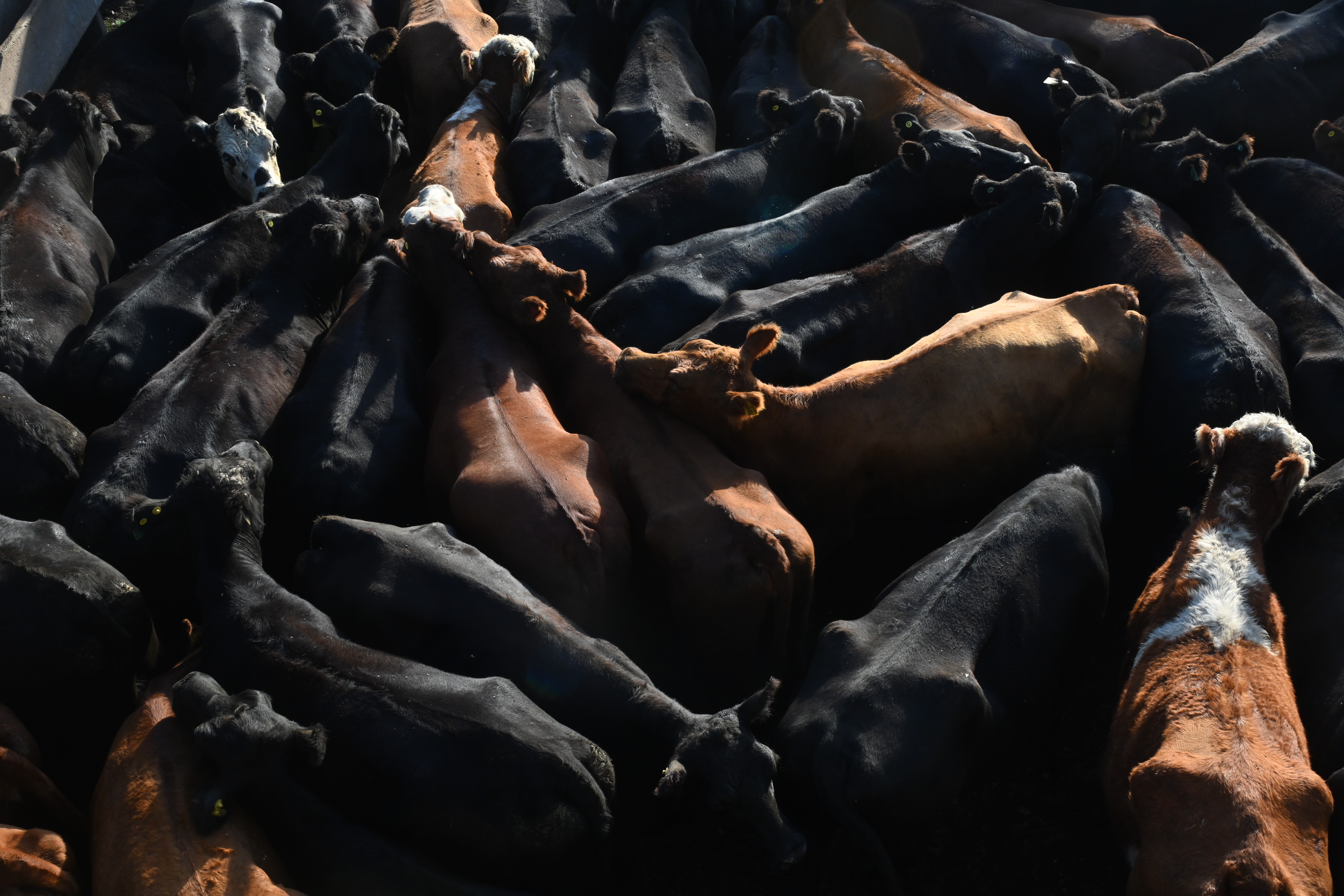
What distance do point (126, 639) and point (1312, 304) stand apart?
7.56 m

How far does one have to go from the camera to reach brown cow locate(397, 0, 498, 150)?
10164 mm

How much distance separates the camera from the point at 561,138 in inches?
345

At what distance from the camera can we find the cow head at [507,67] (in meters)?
9.65

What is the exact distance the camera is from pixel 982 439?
6.44 meters

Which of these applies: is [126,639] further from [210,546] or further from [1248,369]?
[1248,369]

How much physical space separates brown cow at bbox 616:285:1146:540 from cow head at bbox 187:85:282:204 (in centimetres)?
461

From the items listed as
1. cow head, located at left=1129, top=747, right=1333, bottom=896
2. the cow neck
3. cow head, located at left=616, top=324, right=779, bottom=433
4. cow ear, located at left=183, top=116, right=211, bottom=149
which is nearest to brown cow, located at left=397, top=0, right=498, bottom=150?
cow ear, located at left=183, top=116, right=211, bottom=149

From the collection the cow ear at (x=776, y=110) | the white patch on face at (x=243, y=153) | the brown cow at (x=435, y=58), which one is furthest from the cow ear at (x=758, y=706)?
the brown cow at (x=435, y=58)

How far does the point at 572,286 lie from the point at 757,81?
4.38 metres

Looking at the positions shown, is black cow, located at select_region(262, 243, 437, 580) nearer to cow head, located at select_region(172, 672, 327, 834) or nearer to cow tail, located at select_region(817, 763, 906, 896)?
cow head, located at select_region(172, 672, 327, 834)

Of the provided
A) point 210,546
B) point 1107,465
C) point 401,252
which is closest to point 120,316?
point 401,252

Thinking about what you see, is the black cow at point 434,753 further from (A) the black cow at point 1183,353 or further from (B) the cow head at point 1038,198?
(B) the cow head at point 1038,198

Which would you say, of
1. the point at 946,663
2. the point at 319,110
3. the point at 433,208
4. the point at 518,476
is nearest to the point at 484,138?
the point at 319,110

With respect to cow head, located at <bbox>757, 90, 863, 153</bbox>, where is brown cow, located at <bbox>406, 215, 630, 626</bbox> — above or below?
below
